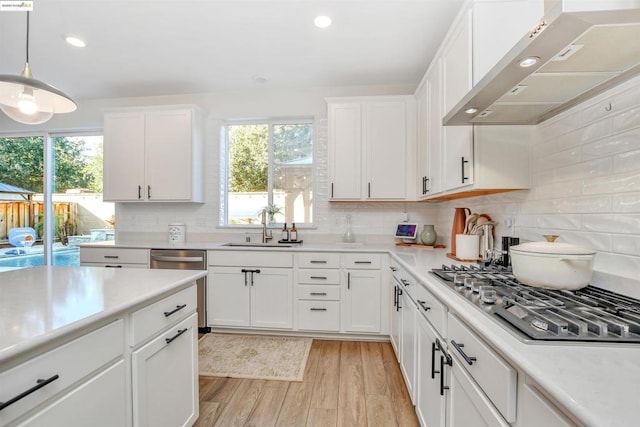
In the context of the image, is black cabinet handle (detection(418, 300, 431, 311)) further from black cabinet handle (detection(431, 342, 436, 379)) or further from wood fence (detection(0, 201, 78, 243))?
wood fence (detection(0, 201, 78, 243))

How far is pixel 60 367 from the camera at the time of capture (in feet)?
2.81

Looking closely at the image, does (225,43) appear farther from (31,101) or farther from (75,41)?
(31,101)

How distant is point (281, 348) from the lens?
2.65 meters

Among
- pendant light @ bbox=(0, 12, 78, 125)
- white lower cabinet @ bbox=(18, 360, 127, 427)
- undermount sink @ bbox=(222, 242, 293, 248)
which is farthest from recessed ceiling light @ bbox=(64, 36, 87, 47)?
white lower cabinet @ bbox=(18, 360, 127, 427)

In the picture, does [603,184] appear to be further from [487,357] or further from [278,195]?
[278,195]

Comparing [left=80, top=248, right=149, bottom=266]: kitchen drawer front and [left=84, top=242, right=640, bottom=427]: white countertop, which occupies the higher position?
[left=84, top=242, right=640, bottom=427]: white countertop

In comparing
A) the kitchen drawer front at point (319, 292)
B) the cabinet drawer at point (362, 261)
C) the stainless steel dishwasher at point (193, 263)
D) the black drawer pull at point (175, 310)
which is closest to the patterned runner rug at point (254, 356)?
the stainless steel dishwasher at point (193, 263)

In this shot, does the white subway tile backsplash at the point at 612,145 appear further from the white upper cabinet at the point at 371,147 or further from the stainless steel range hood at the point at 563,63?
the white upper cabinet at the point at 371,147

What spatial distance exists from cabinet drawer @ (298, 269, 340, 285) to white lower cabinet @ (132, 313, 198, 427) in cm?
132

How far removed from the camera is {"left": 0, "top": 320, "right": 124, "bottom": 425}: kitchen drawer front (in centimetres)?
73

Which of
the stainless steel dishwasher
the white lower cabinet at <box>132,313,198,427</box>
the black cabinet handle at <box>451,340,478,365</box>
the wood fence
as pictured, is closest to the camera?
the black cabinet handle at <box>451,340,478,365</box>

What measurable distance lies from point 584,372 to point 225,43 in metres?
2.95

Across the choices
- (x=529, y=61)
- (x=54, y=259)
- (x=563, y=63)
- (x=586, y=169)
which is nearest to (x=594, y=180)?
(x=586, y=169)

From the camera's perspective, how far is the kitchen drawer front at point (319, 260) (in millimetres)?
2779
